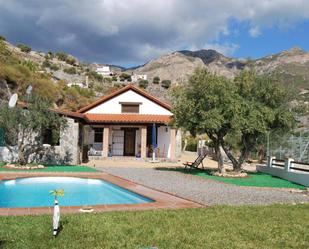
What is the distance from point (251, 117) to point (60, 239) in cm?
1363

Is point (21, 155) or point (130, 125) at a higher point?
point (130, 125)

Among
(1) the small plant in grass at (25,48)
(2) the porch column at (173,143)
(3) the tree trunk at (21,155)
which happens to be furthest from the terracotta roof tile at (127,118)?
(1) the small plant in grass at (25,48)

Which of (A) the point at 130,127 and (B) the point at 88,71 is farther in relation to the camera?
(B) the point at 88,71

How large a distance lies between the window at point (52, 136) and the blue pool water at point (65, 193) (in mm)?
6186

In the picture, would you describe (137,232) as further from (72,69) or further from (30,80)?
(72,69)

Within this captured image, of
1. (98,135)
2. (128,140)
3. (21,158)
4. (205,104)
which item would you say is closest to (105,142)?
(128,140)

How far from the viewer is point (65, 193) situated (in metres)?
13.3

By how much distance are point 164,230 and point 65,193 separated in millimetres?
7332

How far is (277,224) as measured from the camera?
24.8 ft

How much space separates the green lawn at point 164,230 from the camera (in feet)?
19.6

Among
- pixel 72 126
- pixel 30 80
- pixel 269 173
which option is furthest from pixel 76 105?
pixel 269 173

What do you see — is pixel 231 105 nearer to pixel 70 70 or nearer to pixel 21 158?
pixel 21 158

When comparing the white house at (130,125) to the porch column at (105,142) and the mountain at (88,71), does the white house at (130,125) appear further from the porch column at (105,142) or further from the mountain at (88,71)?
the mountain at (88,71)

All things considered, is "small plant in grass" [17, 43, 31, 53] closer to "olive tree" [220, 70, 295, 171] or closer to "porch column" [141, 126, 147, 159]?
"porch column" [141, 126, 147, 159]
